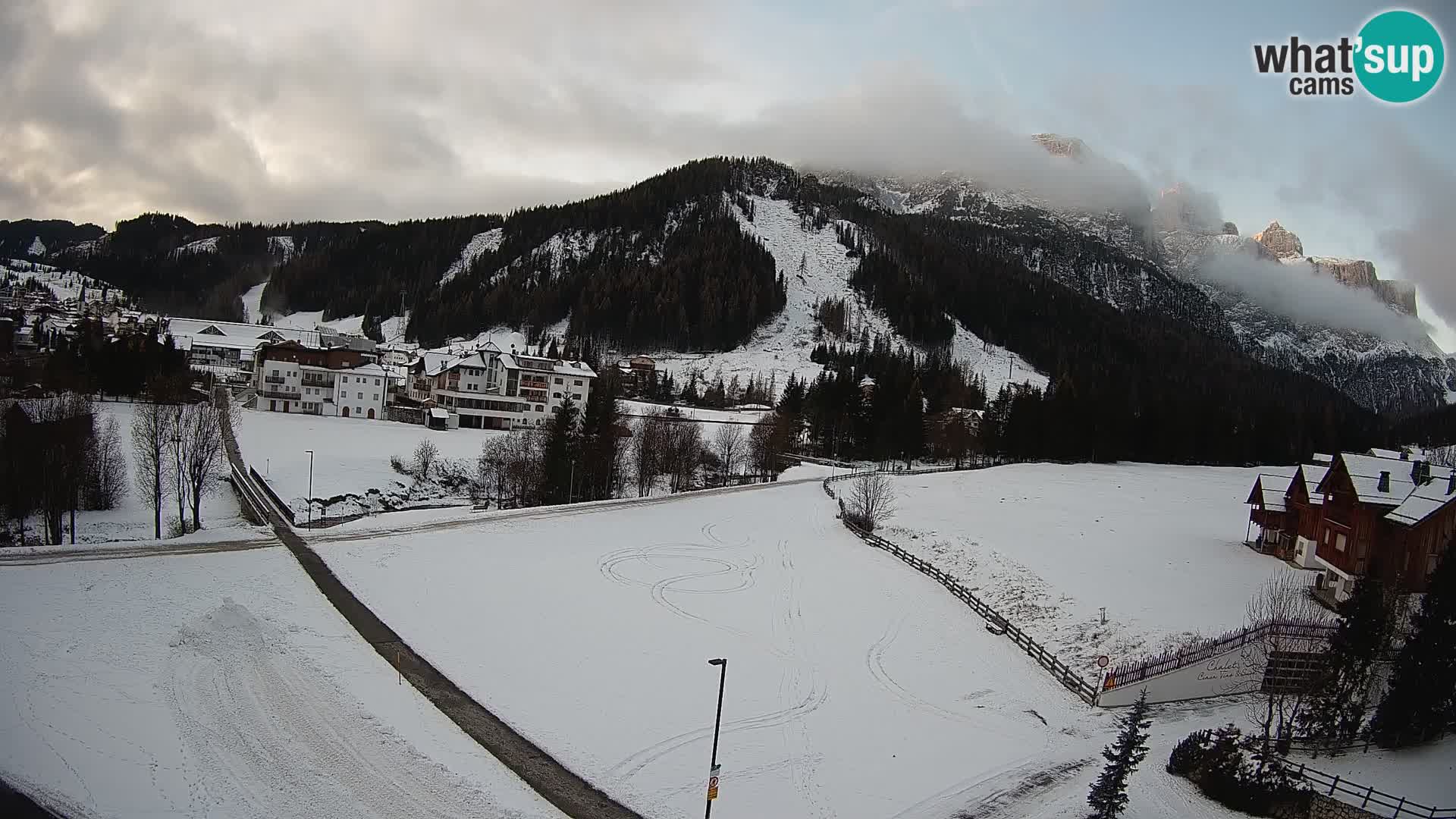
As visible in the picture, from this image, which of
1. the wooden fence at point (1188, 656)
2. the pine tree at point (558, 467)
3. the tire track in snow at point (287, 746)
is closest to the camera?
the tire track in snow at point (287, 746)

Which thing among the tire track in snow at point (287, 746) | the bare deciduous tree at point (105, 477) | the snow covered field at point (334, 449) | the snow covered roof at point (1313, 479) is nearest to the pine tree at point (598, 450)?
the snow covered field at point (334, 449)

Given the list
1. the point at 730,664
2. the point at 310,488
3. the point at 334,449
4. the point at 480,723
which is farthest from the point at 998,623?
the point at 334,449

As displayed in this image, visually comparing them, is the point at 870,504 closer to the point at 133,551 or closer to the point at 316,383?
the point at 133,551

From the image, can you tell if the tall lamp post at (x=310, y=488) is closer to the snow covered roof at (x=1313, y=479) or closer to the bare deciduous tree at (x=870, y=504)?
the bare deciduous tree at (x=870, y=504)

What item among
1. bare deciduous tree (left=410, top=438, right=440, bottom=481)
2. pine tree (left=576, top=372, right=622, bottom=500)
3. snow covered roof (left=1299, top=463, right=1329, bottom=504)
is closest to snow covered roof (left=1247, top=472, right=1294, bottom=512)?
snow covered roof (left=1299, top=463, right=1329, bottom=504)

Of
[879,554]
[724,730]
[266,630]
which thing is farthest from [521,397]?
[724,730]

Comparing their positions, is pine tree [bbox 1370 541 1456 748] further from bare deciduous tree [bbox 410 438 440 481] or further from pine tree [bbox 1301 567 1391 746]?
bare deciduous tree [bbox 410 438 440 481]
